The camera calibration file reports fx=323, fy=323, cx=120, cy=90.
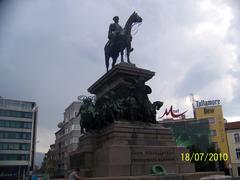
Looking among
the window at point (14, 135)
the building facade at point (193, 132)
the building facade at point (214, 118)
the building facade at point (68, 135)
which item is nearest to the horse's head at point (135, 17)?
the building facade at point (193, 132)

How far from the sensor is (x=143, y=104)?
52.2 feet

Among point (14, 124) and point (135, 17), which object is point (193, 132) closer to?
point (14, 124)

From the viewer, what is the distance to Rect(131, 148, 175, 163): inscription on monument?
1352 centimetres

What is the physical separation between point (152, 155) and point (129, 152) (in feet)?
3.74

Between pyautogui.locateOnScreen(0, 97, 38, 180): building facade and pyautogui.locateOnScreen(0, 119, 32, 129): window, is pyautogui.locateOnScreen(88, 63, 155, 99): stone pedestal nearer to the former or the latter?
pyautogui.locateOnScreen(0, 97, 38, 180): building facade

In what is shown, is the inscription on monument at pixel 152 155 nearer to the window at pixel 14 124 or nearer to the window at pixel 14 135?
the window at pixel 14 135

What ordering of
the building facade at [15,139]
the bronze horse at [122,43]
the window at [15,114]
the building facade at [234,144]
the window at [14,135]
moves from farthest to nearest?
the window at [15,114] → the window at [14,135] → the building facade at [15,139] → the building facade at [234,144] → the bronze horse at [122,43]

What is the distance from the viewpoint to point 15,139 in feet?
243

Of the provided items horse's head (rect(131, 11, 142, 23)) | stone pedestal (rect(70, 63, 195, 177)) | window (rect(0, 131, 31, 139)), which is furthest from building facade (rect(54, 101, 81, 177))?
stone pedestal (rect(70, 63, 195, 177))

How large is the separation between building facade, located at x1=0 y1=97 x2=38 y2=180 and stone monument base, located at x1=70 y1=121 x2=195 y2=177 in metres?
61.4

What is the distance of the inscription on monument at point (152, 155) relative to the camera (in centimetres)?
1352

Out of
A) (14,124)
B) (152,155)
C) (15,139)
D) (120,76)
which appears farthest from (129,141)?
(14,124)

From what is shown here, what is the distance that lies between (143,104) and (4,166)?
208ft

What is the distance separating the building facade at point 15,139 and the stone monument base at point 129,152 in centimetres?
6136
